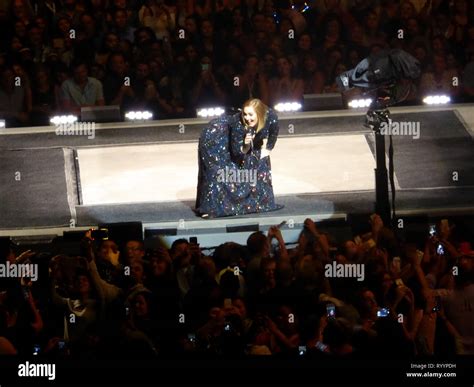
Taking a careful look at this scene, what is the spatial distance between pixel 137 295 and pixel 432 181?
3519 millimetres

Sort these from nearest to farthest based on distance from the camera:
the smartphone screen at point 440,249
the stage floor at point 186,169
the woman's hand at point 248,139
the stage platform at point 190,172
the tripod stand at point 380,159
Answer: the smartphone screen at point 440,249 < the tripod stand at point 380,159 < the woman's hand at point 248,139 < the stage platform at point 190,172 < the stage floor at point 186,169

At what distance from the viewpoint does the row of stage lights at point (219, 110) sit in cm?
1333

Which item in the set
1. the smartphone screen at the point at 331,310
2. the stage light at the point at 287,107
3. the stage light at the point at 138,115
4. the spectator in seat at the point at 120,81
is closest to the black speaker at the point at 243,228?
the smartphone screen at the point at 331,310

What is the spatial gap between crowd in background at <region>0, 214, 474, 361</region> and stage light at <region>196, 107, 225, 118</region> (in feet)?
10.8

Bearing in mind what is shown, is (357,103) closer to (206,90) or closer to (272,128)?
(206,90)

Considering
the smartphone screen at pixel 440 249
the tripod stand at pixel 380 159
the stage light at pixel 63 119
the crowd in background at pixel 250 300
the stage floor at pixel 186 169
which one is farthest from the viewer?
the stage light at pixel 63 119

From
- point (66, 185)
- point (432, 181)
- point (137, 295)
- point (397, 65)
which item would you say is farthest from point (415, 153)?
point (137, 295)

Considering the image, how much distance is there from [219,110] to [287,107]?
0.61 m

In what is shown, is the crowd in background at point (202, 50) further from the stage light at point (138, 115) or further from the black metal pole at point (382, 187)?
the black metal pole at point (382, 187)

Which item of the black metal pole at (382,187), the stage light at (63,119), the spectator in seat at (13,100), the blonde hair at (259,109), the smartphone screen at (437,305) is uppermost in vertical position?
the spectator in seat at (13,100)

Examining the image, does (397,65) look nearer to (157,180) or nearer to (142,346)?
(157,180)

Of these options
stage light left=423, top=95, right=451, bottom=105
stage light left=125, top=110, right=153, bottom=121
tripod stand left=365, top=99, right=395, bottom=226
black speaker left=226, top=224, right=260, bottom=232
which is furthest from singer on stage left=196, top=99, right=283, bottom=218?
stage light left=423, top=95, right=451, bottom=105

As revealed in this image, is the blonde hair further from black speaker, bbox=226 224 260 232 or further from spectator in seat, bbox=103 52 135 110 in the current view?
spectator in seat, bbox=103 52 135 110

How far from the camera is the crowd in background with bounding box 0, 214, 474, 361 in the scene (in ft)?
28.6
